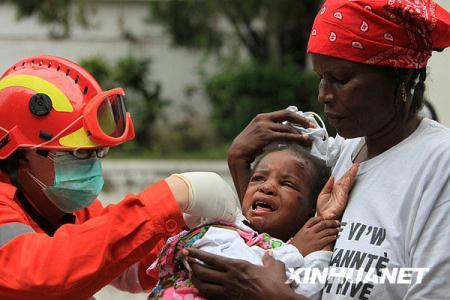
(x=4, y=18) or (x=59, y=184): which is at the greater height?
(x=59, y=184)

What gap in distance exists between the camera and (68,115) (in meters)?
3.36

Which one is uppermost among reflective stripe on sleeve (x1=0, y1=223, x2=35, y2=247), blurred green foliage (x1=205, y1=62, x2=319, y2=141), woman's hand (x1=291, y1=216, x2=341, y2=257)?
reflective stripe on sleeve (x1=0, y1=223, x2=35, y2=247)

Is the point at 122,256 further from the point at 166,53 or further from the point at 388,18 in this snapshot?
the point at 166,53

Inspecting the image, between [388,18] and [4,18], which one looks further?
[4,18]

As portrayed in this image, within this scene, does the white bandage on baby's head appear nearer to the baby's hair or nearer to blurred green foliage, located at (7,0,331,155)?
the baby's hair

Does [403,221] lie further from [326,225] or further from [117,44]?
[117,44]

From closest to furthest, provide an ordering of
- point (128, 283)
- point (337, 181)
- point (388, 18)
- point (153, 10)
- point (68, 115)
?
point (388, 18)
point (337, 181)
point (68, 115)
point (128, 283)
point (153, 10)

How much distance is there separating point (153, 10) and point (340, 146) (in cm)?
1579

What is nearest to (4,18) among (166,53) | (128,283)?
(166,53)

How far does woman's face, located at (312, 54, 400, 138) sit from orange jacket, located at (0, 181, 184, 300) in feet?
2.09

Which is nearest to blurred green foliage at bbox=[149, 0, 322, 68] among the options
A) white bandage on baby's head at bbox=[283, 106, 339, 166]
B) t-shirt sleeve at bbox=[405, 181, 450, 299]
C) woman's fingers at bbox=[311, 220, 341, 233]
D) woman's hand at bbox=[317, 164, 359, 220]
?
white bandage on baby's head at bbox=[283, 106, 339, 166]

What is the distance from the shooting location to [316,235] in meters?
3.00

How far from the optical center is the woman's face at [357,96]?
2.92 metres

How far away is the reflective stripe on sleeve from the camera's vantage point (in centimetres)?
296
